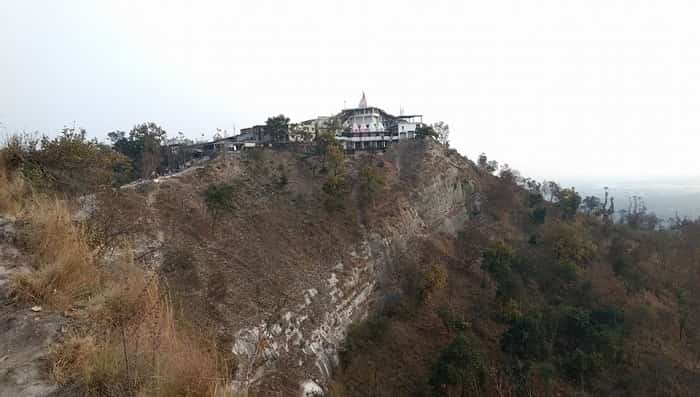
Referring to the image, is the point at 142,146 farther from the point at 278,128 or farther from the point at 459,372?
the point at 459,372

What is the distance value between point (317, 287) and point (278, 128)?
15.9 metres

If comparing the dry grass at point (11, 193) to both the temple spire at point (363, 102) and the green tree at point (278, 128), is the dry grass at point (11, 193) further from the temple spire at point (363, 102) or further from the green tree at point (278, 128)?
the temple spire at point (363, 102)

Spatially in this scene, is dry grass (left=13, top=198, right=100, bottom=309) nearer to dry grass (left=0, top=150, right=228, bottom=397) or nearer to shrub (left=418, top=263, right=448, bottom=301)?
dry grass (left=0, top=150, right=228, bottom=397)

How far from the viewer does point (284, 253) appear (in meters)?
16.4

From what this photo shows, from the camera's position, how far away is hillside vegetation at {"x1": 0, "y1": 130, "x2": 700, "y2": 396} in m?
3.15

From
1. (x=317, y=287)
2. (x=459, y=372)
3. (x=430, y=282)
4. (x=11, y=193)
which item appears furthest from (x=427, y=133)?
(x=11, y=193)

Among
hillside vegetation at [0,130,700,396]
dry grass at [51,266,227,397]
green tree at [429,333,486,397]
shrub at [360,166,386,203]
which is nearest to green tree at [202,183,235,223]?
hillside vegetation at [0,130,700,396]

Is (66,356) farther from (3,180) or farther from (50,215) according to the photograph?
(3,180)

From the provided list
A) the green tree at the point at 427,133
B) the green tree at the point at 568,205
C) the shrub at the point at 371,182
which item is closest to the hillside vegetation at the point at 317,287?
the shrub at the point at 371,182

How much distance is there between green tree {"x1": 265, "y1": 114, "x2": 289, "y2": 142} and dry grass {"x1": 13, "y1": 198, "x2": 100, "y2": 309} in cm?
2445

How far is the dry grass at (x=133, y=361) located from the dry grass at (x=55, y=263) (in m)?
0.53

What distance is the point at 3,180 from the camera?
4.79 meters

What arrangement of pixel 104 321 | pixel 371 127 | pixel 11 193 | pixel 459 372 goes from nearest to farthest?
pixel 104 321, pixel 11 193, pixel 459 372, pixel 371 127

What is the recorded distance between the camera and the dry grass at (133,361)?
2.30m
